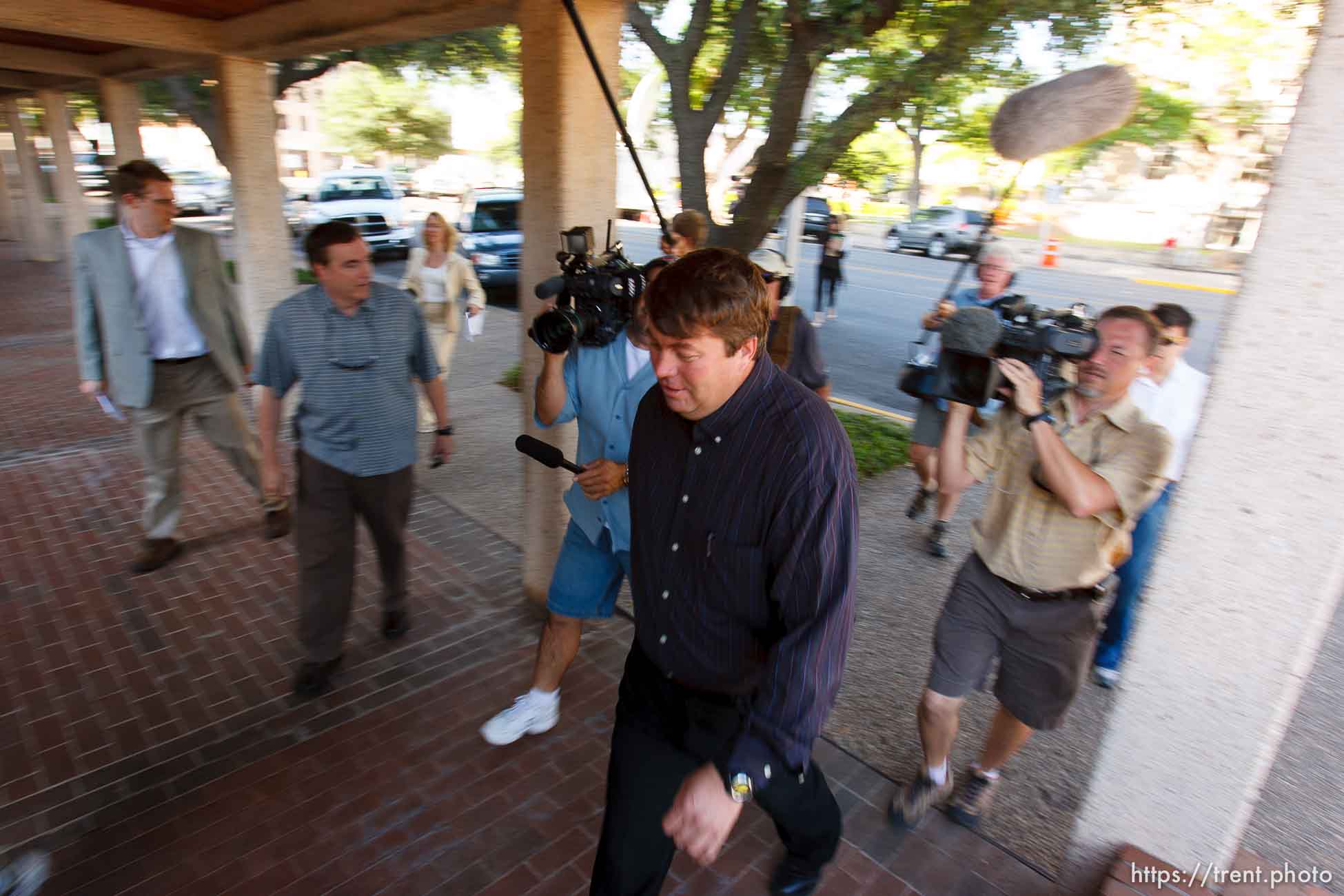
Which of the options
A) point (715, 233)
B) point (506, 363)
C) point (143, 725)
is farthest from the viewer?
point (506, 363)

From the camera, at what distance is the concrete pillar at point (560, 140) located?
11.3 feet

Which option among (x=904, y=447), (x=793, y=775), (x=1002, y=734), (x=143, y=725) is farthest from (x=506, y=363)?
(x=793, y=775)

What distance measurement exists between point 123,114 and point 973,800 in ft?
35.8

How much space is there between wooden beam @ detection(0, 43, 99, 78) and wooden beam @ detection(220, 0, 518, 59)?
404cm

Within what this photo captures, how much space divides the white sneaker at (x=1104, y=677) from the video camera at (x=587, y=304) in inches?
124

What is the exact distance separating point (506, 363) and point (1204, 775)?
28.9 ft

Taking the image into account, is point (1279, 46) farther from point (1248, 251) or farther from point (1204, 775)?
point (1204, 775)

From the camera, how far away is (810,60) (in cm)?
516

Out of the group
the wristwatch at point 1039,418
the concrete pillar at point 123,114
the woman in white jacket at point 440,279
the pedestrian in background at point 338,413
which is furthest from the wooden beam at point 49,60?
the wristwatch at point 1039,418

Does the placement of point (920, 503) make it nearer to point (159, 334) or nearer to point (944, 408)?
point (944, 408)

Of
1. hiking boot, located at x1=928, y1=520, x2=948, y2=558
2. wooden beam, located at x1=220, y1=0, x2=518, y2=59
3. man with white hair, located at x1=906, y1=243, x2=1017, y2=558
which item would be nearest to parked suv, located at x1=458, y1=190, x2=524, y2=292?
wooden beam, located at x1=220, y1=0, x2=518, y2=59

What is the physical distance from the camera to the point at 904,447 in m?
7.34

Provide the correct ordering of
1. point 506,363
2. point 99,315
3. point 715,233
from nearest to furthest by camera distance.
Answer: point 99,315, point 715,233, point 506,363

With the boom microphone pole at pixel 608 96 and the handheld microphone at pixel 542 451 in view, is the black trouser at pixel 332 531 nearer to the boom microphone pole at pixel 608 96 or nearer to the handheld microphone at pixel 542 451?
the handheld microphone at pixel 542 451
